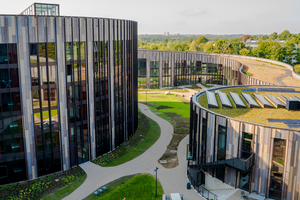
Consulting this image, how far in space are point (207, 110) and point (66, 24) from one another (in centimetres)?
2177

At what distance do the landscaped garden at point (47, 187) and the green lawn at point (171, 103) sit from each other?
37.5m

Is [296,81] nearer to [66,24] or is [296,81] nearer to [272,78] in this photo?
[272,78]

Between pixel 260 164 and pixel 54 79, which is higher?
pixel 54 79

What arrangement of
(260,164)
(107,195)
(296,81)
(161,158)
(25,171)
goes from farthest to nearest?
(296,81) → (161,158) → (25,171) → (107,195) → (260,164)

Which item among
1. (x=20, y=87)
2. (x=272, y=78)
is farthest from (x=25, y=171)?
(x=272, y=78)

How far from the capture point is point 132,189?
37812 mm

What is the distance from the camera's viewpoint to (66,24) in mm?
39531

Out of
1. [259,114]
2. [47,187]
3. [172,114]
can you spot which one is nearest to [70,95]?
[47,187]

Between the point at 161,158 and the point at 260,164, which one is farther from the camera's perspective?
the point at 161,158

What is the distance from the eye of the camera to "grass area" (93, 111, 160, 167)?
45969 millimetres

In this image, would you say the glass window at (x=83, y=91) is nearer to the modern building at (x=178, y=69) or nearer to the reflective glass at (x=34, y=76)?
the reflective glass at (x=34, y=76)

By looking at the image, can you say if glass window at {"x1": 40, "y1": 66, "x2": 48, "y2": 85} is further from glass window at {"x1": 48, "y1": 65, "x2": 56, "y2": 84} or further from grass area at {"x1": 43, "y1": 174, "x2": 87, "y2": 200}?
grass area at {"x1": 43, "y1": 174, "x2": 87, "y2": 200}

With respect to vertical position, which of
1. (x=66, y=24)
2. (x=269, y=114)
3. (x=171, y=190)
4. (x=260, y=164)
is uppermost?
(x=66, y=24)

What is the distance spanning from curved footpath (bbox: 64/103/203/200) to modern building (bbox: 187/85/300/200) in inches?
73.4
